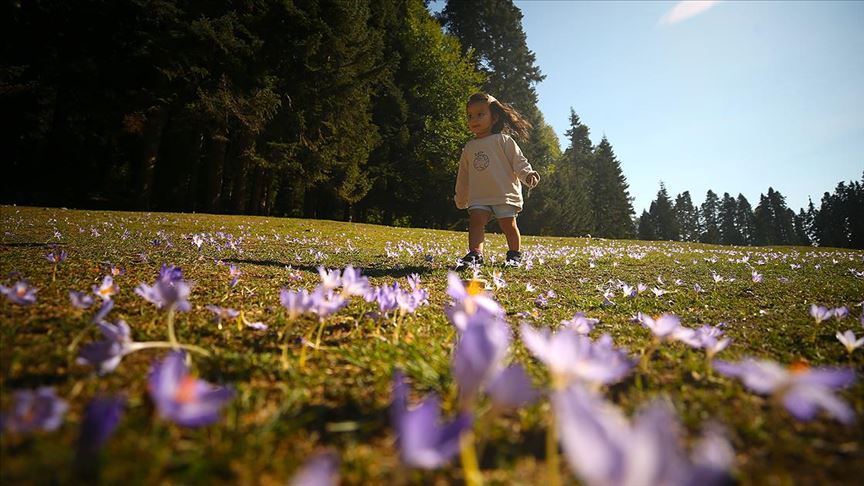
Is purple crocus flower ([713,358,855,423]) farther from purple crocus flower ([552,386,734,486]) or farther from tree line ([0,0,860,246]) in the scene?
tree line ([0,0,860,246])

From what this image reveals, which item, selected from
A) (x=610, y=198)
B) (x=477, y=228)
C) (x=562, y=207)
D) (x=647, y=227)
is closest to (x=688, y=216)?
(x=647, y=227)

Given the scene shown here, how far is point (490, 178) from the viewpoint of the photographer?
18.8 feet

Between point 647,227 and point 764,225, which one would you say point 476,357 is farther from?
point 764,225

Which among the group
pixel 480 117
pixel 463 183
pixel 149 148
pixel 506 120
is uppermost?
pixel 149 148

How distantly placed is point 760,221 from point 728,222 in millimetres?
5412

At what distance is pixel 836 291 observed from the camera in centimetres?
418

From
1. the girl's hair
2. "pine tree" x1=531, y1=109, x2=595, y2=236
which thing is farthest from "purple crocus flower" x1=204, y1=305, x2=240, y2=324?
"pine tree" x1=531, y1=109, x2=595, y2=236

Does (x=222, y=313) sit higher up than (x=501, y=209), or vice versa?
(x=501, y=209)

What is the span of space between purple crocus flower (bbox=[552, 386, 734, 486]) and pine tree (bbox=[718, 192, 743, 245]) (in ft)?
299

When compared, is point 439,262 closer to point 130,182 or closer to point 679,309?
point 679,309

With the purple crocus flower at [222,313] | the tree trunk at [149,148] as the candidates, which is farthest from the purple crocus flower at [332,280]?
the tree trunk at [149,148]

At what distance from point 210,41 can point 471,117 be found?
16.7 meters

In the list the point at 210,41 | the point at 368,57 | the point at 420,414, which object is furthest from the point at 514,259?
the point at 368,57

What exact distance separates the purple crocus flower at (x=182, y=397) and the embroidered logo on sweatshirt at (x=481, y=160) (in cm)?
538
